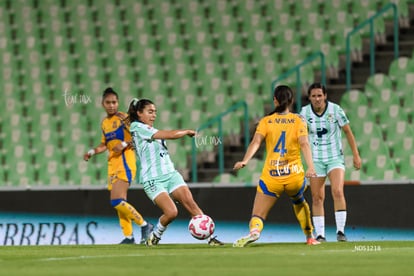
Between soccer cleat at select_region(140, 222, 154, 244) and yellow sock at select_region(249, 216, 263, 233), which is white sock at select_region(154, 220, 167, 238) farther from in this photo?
yellow sock at select_region(249, 216, 263, 233)

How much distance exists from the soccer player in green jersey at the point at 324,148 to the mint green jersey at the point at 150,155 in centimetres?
170

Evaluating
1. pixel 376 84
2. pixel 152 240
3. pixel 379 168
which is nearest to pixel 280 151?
pixel 152 240

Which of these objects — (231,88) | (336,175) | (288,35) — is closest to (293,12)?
(288,35)

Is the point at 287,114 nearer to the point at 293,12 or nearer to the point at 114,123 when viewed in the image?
the point at 114,123

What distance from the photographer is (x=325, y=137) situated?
39.5 feet

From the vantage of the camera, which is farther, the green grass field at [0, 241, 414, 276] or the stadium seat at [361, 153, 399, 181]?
the stadium seat at [361, 153, 399, 181]

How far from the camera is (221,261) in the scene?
8625 mm

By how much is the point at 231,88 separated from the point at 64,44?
146 inches

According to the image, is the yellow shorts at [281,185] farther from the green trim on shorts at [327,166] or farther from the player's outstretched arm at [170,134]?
the green trim on shorts at [327,166]

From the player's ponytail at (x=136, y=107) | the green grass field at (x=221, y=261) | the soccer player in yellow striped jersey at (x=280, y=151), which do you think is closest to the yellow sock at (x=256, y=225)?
the soccer player in yellow striped jersey at (x=280, y=151)

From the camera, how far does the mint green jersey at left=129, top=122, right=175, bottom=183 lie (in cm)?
1131

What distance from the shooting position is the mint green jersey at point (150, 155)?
11312 mm

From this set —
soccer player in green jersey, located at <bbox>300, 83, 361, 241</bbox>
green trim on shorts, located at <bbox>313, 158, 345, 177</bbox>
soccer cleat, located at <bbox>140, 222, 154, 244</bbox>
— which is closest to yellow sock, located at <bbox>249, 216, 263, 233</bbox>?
soccer player in green jersey, located at <bbox>300, 83, 361, 241</bbox>

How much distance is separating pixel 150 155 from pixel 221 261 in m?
2.95
